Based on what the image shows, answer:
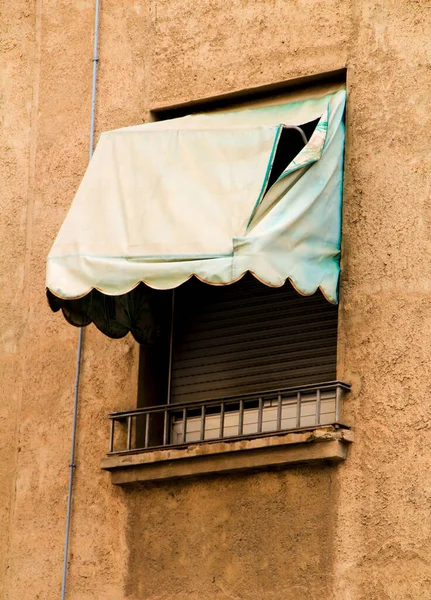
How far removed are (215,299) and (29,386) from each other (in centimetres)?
169

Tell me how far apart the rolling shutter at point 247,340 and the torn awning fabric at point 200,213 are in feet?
1.61

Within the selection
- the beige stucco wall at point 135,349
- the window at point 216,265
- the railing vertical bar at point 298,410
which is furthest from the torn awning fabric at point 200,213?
the railing vertical bar at point 298,410

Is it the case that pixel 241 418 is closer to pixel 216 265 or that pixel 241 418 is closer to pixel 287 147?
pixel 216 265

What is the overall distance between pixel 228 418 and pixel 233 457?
61cm

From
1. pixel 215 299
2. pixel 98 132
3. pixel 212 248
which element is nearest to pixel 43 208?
pixel 98 132

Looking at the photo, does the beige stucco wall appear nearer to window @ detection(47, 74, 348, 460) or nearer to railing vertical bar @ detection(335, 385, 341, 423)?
railing vertical bar @ detection(335, 385, 341, 423)

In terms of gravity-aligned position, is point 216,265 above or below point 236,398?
above

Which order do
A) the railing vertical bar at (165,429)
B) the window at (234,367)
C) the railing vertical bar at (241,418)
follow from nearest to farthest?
1. the railing vertical bar at (241,418)
2. the window at (234,367)
3. the railing vertical bar at (165,429)

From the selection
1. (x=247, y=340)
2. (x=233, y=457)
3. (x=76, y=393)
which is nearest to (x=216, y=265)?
(x=247, y=340)

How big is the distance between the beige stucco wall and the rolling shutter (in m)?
0.38

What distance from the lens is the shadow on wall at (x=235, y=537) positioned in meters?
11.4

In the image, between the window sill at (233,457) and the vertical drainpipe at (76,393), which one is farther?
the vertical drainpipe at (76,393)

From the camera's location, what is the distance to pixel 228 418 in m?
12.4

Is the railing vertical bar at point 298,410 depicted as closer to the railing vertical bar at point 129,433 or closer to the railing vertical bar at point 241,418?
the railing vertical bar at point 241,418
